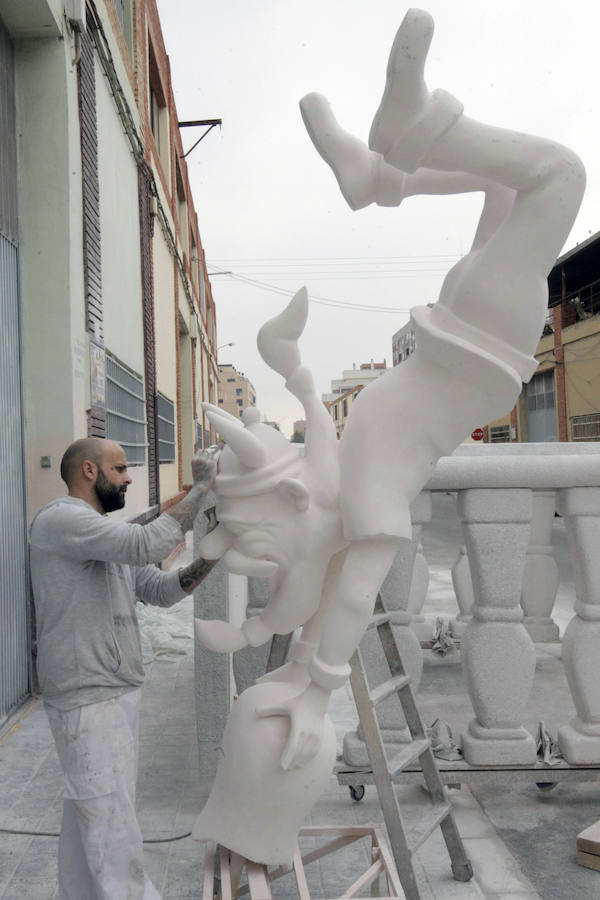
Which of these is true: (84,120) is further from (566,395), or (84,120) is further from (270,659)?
(566,395)

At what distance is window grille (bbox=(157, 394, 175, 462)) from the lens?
1063 centimetres

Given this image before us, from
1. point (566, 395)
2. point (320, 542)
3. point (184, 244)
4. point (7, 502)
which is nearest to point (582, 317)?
point (566, 395)

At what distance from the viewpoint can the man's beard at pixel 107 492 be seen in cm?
241

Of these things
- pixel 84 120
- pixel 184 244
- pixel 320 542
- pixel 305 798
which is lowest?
pixel 305 798

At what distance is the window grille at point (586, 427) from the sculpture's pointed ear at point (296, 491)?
18713 millimetres

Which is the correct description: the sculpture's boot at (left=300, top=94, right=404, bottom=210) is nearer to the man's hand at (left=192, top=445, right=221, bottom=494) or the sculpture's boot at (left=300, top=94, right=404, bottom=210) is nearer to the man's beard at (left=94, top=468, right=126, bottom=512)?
the man's hand at (left=192, top=445, right=221, bottom=494)

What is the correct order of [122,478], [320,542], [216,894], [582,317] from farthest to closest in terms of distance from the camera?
[582,317] → [122,478] → [216,894] → [320,542]

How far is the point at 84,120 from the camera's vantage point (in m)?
5.32

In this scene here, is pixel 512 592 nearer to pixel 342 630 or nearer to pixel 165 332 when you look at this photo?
pixel 342 630

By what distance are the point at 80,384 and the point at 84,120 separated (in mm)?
1918

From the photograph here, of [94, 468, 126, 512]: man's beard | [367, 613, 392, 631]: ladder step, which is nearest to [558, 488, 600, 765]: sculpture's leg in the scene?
[367, 613, 392, 631]: ladder step

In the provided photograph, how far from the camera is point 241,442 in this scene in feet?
→ 6.34

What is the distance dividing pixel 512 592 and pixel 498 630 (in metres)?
0.16

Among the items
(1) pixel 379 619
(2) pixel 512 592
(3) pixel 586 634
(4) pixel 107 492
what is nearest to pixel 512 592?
(2) pixel 512 592
